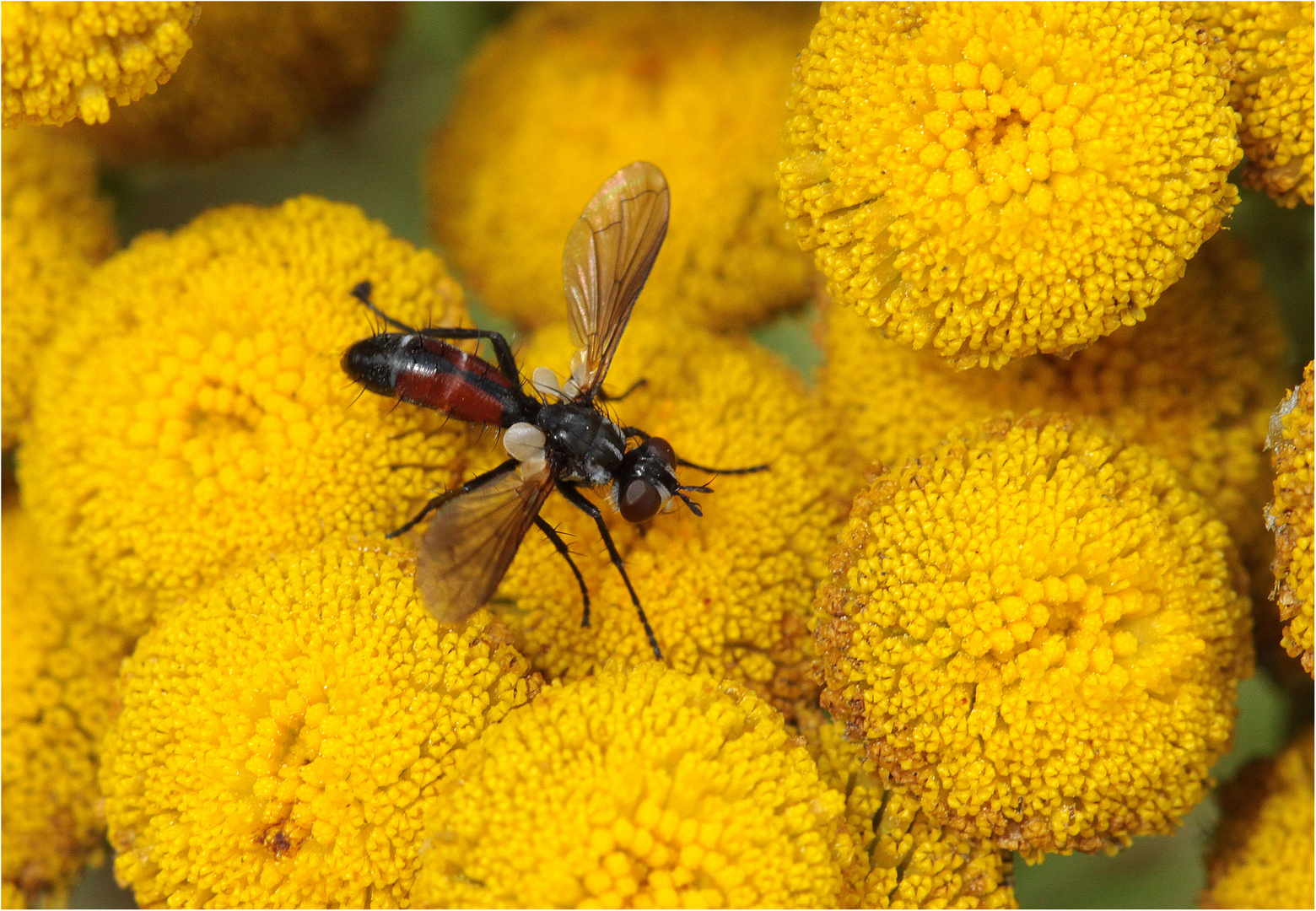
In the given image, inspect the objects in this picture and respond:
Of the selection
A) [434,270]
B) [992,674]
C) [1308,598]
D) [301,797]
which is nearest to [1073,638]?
[992,674]

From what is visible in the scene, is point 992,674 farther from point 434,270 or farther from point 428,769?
point 434,270

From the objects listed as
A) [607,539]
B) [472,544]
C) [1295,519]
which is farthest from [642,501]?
[1295,519]

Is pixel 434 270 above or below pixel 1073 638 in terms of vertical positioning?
above

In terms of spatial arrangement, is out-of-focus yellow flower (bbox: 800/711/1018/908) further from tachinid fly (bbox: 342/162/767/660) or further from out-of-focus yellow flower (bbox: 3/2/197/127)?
out-of-focus yellow flower (bbox: 3/2/197/127)

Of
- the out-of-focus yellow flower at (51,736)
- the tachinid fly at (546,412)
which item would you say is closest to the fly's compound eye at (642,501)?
the tachinid fly at (546,412)

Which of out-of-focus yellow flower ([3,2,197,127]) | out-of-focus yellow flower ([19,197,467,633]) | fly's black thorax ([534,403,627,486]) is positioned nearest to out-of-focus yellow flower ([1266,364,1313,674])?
fly's black thorax ([534,403,627,486])

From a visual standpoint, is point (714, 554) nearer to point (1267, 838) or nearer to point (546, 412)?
point (546, 412)

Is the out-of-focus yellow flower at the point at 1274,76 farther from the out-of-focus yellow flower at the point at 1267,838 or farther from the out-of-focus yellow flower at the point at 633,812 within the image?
the out-of-focus yellow flower at the point at 633,812
